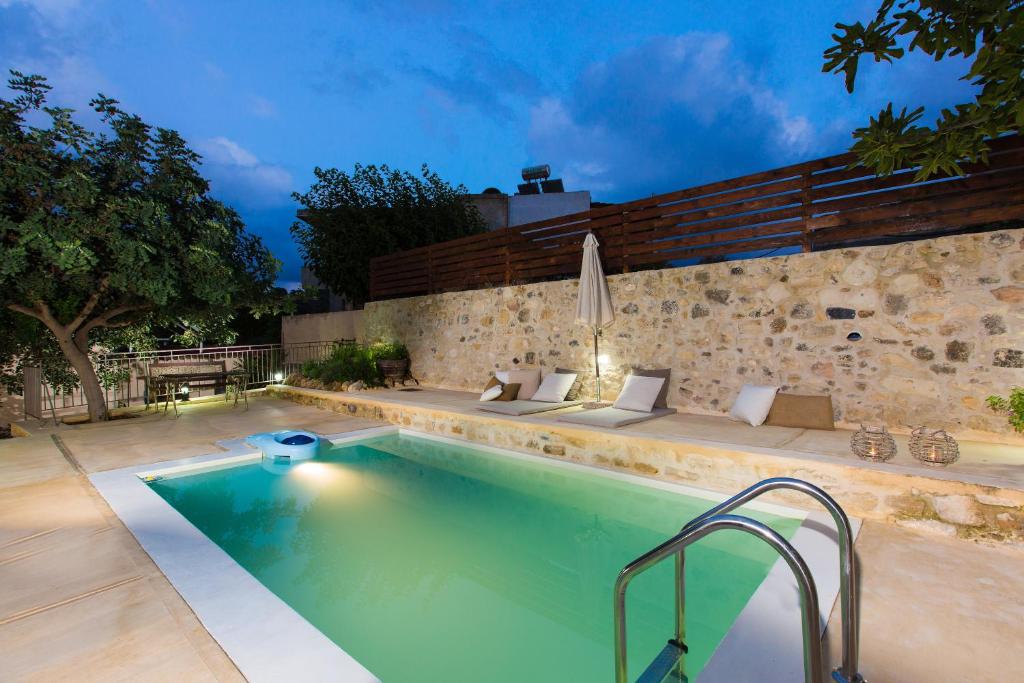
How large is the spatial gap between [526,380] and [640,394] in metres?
2.15

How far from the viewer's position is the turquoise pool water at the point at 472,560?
2588 millimetres

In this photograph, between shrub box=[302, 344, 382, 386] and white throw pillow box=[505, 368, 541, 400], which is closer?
white throw pillow box=[505, 368, 541, 400]

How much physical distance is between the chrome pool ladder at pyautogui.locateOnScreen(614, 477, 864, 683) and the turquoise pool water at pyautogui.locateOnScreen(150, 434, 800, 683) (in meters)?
0.50

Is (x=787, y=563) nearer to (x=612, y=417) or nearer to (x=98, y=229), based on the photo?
(x=612, y=417)

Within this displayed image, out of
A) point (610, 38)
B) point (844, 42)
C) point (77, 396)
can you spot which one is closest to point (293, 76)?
point (610, 38)

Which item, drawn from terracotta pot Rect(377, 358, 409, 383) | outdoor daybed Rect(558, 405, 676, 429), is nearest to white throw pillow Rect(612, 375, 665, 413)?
outdoor daybed Rect(558, 405, 676, 429)

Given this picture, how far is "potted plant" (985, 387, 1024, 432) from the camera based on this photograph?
401 centimetres

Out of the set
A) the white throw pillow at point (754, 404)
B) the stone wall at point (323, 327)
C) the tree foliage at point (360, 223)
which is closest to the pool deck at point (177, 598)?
the white throw pillow at point (754, 404)

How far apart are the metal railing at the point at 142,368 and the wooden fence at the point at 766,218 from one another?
20.4 ft

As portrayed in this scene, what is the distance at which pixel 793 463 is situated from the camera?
3943 mm

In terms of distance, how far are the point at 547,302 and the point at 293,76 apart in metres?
68.8

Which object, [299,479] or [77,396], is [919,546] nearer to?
[299,479]

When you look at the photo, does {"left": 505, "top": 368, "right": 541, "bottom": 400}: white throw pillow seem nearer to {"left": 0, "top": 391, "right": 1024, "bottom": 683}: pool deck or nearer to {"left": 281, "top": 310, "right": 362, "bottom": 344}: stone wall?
{"left": 0, "top": 391, "right": 1024, "bottom": 683}: pool deck

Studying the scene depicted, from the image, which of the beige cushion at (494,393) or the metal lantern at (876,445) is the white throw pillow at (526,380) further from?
the metal lantern at (876,445)
